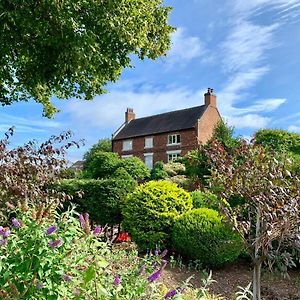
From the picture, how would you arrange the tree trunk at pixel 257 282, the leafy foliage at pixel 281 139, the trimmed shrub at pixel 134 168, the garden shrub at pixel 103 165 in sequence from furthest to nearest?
1. the garden shrub at pixel 103 165
2. the trimmed shrub at pixel 134 168
3. the leafy foliage at pixel 281 139
4. the tree trunk at pixel 257 282

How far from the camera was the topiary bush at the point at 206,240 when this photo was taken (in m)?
7.85

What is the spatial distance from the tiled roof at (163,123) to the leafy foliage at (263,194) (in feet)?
96.3

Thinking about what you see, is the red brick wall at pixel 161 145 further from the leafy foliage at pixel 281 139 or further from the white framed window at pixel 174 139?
the leafy foliage at pixel 281 139

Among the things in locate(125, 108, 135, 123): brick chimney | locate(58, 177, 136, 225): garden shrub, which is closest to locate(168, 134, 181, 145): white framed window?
locate(125, 108, 135, 123): brick chimney

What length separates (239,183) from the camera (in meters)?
5.70

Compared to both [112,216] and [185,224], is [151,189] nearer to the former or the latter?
[185,224]

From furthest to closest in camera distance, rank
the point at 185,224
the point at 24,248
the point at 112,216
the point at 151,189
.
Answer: the point at 112,216
the point at 151,189
the point at 185,224
the point at 24,248

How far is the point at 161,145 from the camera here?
38250 mm

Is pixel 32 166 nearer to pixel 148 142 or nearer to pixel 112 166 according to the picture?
pixel 112 166

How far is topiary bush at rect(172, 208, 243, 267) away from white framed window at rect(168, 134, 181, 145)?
2849cm

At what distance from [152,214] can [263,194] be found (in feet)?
11.4

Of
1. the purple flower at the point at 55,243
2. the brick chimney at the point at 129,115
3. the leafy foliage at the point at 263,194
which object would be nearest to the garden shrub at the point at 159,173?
the leafy foliage at the point at 263,194

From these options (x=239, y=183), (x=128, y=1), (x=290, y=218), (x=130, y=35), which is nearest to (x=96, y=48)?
(x=130, y=35)

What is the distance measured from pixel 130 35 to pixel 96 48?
108cm
